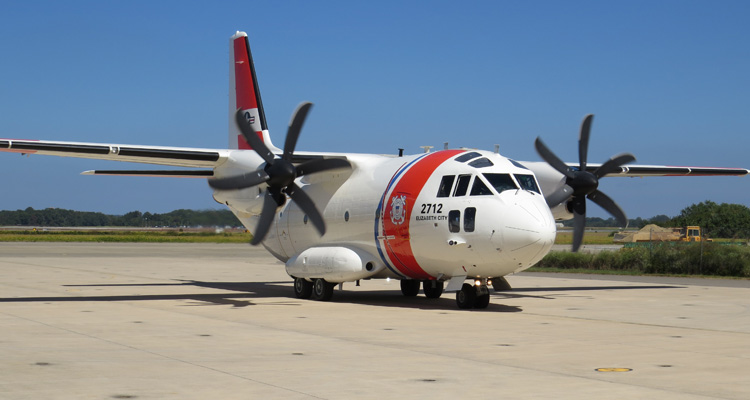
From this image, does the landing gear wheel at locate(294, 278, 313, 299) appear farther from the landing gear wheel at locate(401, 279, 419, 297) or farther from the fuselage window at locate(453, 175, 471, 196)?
the fuselage window at locate(453, 175, 471, 196)

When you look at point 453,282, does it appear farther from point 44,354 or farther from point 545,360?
point 44,354

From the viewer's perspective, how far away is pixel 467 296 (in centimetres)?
1827

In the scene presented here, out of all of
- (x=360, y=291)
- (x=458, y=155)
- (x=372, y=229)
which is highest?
(x=458, y=155)

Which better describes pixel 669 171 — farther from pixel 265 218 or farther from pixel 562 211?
pixel 265 218

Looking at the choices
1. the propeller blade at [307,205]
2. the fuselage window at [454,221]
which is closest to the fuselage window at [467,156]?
the fuselage window at [454,221]

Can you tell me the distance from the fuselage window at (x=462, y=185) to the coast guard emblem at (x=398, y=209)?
1.52 m

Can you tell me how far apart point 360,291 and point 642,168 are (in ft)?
31.8

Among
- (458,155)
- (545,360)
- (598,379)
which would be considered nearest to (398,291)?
(458,155)

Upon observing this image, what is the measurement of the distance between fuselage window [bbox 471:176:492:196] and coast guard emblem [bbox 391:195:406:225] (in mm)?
1966

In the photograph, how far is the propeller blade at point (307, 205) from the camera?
2061 cm

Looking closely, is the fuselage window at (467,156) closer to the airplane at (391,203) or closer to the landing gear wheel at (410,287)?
the airplane at (391,203)

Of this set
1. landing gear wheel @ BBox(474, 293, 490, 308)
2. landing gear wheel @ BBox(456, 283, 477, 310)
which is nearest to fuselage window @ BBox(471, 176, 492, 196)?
landing gear wheel @ BBox(456, 283, 477, 310)

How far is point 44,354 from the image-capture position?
1092cm

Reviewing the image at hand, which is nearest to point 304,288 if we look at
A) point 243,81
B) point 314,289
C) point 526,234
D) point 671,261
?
point 314,289
